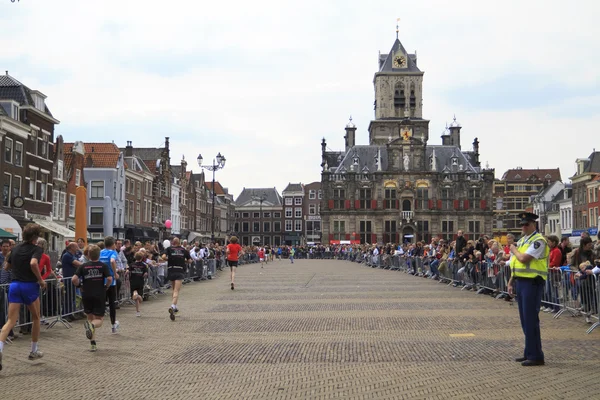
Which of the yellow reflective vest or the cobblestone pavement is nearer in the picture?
the cobblestone pavement

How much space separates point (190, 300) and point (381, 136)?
7843 cm

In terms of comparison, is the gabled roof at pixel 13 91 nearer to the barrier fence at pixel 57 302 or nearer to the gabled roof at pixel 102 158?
the gabled roof at pixel 102 158

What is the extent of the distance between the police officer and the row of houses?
20734 millimetres

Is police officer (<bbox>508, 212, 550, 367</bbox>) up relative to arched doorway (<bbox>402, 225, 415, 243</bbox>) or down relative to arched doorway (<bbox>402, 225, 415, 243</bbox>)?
down

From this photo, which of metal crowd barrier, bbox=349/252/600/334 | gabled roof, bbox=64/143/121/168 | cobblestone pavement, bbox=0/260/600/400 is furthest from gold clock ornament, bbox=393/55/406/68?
cobblestone pavement, bbox=0/260/600/400

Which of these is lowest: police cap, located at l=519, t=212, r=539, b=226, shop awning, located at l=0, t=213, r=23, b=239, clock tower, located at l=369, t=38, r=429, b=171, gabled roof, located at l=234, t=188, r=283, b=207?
police cap, located at l=519, t=212, r=539, b=226

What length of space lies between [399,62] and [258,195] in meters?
39.0

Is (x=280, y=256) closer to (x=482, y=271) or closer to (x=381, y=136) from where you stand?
(x=381, y=136)

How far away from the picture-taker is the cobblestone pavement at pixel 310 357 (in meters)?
7.47

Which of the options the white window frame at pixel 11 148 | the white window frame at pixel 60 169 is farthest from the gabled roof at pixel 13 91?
the white window frame at pixel 60 169

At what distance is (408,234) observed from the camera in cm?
8869

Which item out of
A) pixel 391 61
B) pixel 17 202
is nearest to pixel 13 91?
pixel 17 202

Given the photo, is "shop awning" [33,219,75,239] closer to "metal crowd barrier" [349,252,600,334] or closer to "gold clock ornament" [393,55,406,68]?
"metal crowd barrier" [349,252,600,334]

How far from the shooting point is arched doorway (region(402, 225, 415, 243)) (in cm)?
8831
